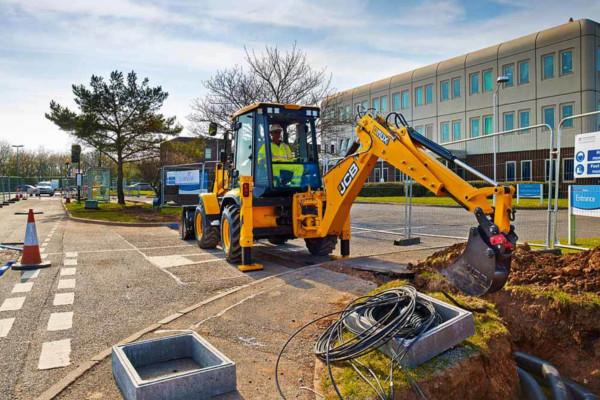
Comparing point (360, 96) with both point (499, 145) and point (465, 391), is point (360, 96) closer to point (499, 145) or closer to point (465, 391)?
point (499, 145)

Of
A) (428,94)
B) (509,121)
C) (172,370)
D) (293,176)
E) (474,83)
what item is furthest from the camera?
(428,94)

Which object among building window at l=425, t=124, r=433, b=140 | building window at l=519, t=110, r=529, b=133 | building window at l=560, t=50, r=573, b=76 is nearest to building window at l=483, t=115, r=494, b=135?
building window at l=519, t=110, r=529, b=133

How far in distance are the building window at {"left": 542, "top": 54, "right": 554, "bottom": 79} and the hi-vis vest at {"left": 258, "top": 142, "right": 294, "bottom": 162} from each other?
28013 mm

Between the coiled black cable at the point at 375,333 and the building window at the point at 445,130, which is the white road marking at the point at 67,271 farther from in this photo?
the building window at the point at 445,130

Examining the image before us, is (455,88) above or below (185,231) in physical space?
above

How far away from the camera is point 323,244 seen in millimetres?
9641

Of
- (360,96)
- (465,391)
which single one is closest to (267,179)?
(465,391)

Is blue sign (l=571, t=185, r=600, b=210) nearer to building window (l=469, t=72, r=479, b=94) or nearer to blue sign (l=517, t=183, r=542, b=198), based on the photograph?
blue sign (l=517, t=183, r=542, b=198)

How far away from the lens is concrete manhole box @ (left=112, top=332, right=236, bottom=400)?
10.3 ft

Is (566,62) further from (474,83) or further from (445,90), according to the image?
(445,90)

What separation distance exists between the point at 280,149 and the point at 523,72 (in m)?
29.1

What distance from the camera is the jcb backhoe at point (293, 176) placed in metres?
6.78

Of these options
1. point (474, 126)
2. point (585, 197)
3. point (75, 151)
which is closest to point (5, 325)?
point (585, 197)

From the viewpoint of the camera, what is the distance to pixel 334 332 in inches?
169
